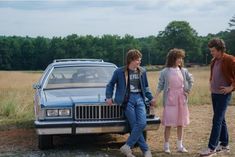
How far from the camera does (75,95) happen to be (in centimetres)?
838

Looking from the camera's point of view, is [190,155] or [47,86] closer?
[190,155]

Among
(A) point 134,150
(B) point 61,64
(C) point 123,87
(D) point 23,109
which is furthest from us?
(D) point 23,109

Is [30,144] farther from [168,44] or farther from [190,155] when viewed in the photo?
[168,44]

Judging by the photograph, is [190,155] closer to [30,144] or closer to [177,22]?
[30,144]

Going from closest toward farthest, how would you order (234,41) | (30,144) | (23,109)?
(30,144) → (23,109) → (234,41)

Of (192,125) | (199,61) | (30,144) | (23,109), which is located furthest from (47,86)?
(199,61)

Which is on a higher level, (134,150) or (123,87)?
(123,87)

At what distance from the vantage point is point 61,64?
1002cm

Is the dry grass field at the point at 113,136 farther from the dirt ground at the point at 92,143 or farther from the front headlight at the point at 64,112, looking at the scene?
the front headlight at the point at 64,112

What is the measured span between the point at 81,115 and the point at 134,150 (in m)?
1.14

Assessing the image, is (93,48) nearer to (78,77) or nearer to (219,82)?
(78,77)

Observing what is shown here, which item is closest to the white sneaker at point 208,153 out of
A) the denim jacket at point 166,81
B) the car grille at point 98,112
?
the denim jacket at point 166,81

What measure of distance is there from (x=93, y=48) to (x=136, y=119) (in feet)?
351

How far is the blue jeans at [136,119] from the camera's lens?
297 inches
